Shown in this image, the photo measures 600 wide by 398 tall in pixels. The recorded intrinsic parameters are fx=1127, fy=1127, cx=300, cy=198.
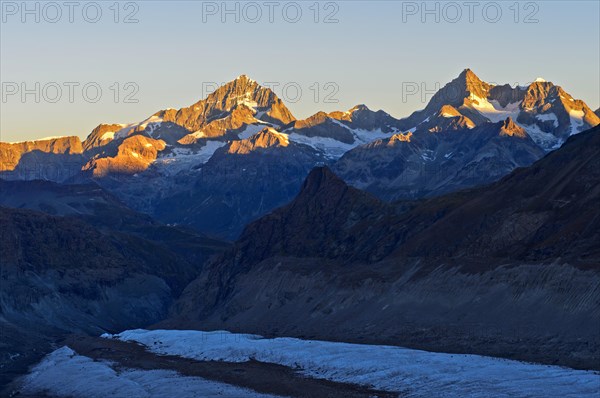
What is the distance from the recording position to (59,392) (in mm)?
126000

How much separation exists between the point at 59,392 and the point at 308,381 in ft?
95.7

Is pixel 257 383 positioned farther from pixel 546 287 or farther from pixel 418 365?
pixel 546 287

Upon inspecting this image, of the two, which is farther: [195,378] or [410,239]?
[410,239]

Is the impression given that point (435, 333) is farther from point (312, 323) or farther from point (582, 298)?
point (312, 323)

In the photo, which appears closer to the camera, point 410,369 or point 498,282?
point 410,369

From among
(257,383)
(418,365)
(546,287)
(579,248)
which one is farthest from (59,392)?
(579,248)

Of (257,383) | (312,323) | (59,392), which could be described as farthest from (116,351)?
(257,383)

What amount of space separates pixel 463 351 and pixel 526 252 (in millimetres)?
31054

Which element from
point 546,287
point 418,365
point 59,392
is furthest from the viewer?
point 546,287

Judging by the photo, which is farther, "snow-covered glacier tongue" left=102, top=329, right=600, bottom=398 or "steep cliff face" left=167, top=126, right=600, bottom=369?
"steep cliff face" left=167, top=126, right=600, bottom=369

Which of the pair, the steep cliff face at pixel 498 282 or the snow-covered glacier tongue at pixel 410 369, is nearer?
the snow-covered glacier tongue at pixel 410 369

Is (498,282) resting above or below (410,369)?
above

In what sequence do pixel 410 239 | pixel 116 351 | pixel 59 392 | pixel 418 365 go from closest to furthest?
pixel 418 365
pixel 59 392
pixel 116 351
pixel 410 239

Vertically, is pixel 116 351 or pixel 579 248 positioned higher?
pixel 579 248
